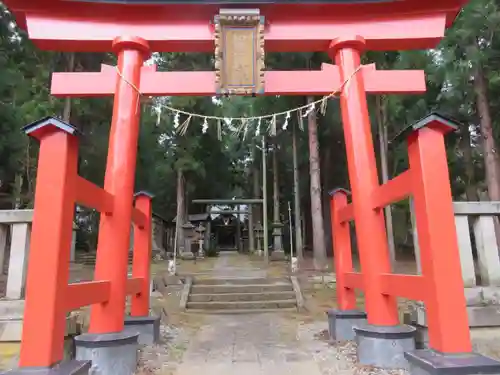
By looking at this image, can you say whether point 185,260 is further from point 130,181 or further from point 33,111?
point 130,181

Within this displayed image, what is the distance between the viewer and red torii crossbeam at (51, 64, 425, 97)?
5.15m

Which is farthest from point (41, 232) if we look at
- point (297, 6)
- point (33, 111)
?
point (33, 111)

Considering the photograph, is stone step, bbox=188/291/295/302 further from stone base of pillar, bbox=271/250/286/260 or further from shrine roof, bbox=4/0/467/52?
stone base of pillar, bbox=271/250/286/260

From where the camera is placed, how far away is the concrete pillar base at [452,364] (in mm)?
2938

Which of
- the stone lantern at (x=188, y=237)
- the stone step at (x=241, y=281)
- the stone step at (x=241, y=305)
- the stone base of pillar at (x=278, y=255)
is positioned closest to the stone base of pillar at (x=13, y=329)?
the stone step at (x=241, y=305)

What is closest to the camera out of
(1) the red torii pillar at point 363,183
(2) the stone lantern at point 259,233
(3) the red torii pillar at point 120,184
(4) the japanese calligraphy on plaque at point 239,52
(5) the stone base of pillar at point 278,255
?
(3) the red torii pillar at point 120,184

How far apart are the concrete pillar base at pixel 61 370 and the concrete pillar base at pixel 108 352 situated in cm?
58

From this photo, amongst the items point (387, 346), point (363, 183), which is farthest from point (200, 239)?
point (387, 346)

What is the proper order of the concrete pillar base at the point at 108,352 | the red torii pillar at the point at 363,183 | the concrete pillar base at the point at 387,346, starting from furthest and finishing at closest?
the red torii pillar at the point at 363,183 → the concrete pillar base at the point at 387,346 → the concrete pillar base at the point at 108,352

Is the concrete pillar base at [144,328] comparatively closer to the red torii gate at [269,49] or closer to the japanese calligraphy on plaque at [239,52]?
the red torii gate at [269,49]

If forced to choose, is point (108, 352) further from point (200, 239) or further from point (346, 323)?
point (200, 239)

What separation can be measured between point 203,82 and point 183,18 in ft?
3.17

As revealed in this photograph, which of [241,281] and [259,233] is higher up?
[259,233]

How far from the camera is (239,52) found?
5188 mm
